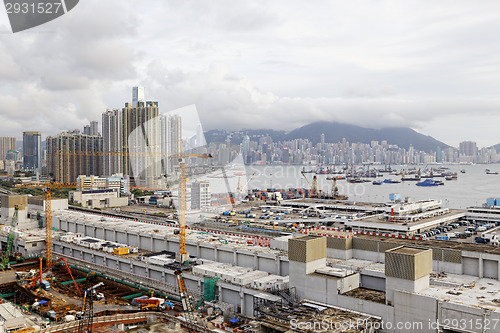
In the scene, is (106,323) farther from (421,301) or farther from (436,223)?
(436,223)

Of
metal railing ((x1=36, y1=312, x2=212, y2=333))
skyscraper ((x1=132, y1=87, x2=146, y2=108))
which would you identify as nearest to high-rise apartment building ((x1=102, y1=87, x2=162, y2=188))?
skyscraper ((x1=132, y1=87, x2=146, y2=108))

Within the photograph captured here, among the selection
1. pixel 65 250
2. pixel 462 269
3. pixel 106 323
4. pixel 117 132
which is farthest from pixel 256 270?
pixel 117 132

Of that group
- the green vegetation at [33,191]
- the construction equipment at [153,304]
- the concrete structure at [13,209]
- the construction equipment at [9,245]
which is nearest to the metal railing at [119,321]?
the construction equipment at [153,304]

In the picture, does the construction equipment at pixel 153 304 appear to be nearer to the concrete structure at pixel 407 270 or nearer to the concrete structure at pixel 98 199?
the concrete structure at pixel 407 270

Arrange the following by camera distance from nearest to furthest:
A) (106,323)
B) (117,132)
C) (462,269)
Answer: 1. (106,323)
2. (462,269)
3. (117,132)

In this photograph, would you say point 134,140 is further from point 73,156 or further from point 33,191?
point 33,191
